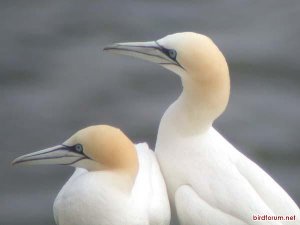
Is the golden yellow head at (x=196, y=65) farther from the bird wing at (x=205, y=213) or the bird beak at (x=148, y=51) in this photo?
the bird wing at (x=205, y=213)

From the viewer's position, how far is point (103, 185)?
696cm

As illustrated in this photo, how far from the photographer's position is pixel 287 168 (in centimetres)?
846

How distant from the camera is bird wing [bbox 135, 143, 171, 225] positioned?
23.1 feet

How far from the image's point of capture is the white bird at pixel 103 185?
6922 mm

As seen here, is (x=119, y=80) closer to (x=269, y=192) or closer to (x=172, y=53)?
(x=172, y=53)

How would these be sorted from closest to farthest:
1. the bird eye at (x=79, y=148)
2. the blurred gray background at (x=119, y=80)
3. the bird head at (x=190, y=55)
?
the bird eye at (x=79, y=148) → the bird head at (x=190, y=55) → the blurred gray background at (x=119, y=80)

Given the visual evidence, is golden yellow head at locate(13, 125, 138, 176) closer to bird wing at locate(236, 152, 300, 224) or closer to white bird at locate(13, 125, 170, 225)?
white bird at locate(13, 125, 170, 225)

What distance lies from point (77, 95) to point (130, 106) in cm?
39

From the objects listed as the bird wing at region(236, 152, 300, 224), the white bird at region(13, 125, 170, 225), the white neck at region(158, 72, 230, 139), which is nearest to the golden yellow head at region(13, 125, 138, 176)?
the white bird at region(13, 125, 170, 225)

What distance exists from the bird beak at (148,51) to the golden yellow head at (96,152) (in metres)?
0.58

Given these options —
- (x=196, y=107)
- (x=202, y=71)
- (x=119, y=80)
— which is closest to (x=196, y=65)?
(x=202, y=71)

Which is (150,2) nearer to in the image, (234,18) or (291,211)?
(234,18)

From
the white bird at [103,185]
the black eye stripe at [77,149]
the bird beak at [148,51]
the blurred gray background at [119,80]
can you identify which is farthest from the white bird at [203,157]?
the blurred gray background at [119,80]

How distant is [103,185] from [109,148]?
22 centimetres
